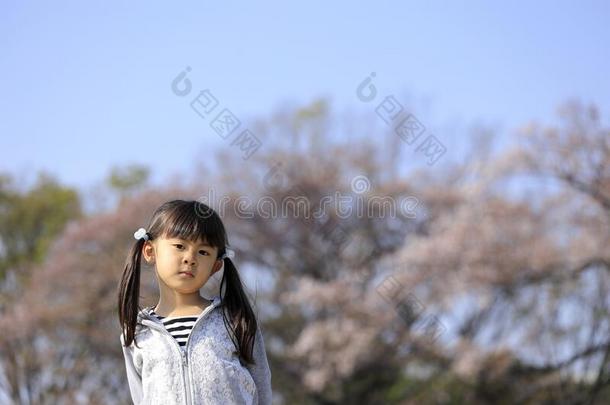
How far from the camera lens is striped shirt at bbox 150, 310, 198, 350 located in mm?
2758

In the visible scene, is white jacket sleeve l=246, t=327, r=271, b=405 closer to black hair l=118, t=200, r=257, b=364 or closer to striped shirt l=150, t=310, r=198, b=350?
black hair l=118, t=200, r=257, b=364

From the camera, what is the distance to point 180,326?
2.79m

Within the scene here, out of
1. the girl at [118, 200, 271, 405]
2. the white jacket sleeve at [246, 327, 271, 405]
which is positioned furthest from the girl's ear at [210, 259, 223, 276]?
the white jacket sleeve at [246, 327, 271, 405]

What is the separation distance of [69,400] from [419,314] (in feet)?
22.7

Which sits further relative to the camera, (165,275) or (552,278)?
(552,278)

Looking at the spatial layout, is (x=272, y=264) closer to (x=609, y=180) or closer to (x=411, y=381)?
(x=411, y=381)

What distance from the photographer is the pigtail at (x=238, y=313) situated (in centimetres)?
278

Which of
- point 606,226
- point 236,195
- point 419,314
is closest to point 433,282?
point 419,314

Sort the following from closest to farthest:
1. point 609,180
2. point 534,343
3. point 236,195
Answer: point 609,180 < point 534,343 < point 236,195

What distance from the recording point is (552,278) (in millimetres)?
13969

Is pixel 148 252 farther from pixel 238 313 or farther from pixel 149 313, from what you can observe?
pixel 238 313

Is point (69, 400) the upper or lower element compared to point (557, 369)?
upper

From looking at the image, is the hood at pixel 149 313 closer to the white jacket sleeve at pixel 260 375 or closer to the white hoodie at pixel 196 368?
the white hoodie at pixel 196 368

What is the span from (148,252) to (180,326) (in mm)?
275
